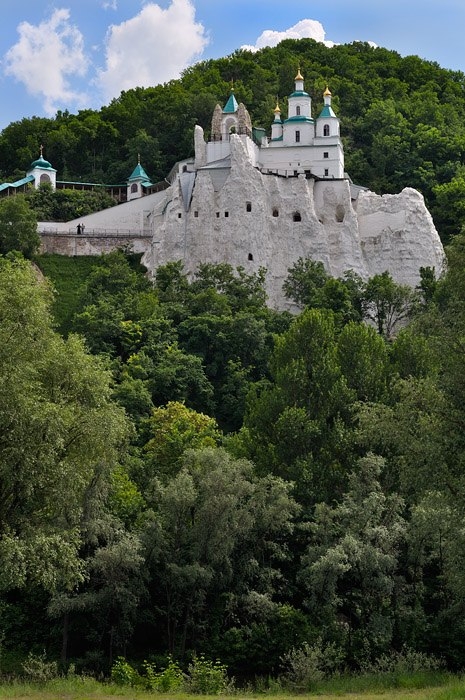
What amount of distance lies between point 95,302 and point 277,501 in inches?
1336

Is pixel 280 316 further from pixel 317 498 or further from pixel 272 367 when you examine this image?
pixel 317 498

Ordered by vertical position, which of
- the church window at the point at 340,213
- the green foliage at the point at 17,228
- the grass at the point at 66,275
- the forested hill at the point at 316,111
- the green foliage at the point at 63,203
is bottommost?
the grass at the point at 66,275

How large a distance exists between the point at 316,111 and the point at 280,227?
25406 millimetres

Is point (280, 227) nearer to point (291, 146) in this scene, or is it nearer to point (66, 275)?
point (291, 146)

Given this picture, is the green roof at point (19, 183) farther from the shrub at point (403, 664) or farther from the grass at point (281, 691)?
the grass at point (281, 691)

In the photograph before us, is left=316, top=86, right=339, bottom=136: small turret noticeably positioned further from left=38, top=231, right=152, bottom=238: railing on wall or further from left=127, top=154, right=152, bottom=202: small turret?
left=127, top=154, right=152, bottom=202: small turret

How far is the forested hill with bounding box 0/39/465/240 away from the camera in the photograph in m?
85.1

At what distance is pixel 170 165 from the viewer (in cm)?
9131

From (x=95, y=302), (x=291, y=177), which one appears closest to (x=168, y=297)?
(x=95, y=302)

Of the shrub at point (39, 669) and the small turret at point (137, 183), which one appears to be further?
the small turret at point (137, 183)

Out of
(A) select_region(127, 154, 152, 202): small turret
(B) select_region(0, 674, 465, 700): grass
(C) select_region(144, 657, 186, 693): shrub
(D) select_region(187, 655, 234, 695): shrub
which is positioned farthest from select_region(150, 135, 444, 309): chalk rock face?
(B) select_region(0, 674, 465, 700): grass

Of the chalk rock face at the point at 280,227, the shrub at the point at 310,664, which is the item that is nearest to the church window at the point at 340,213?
the chalk rock face at the point at 280,227

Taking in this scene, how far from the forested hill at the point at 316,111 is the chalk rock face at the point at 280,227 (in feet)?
18.2

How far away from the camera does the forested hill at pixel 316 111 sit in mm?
85062
